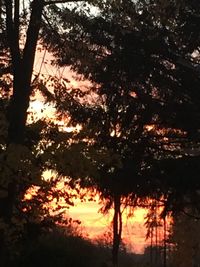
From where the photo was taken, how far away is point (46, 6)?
11.6 m

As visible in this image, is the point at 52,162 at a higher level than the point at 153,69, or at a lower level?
lower

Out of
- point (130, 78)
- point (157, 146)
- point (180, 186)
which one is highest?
point (130, 78)

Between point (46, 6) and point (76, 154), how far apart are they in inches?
119

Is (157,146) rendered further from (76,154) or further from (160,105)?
(76,154)

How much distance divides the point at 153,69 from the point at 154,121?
204 centimetres

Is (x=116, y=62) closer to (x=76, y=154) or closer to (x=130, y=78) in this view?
(x=130, y=78)

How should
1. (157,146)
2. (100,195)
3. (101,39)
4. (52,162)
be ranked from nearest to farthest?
1. (52,162)
2. (101,39)
3. (157,146)
4. (100,195)

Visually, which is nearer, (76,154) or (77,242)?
(76,154)

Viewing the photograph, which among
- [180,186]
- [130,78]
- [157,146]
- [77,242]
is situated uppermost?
[130,78]

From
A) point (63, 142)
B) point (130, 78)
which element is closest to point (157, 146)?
point (130, 78)

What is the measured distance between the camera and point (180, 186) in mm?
19125

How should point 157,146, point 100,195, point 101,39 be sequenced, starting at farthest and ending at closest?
point 100,195 → point 157,146 → point 101,39

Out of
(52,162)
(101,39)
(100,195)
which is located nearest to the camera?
(52,162)

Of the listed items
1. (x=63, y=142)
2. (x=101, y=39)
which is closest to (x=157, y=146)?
(x=101, y=39)
